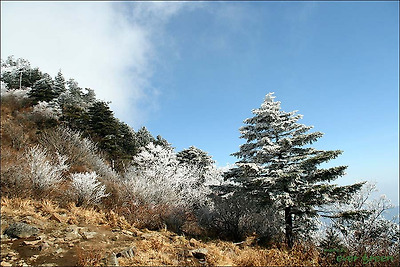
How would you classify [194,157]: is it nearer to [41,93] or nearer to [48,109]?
[48,109]

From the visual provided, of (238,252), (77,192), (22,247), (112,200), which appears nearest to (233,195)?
(238,252)

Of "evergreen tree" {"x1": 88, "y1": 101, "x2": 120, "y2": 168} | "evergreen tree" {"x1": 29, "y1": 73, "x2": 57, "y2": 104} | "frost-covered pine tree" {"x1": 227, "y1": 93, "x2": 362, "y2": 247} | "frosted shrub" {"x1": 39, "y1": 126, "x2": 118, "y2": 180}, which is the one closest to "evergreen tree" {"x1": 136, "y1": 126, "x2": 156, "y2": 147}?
"evergreen tree" {"x1": 88, "y1": 101, "x2": 120, "y2": 168}

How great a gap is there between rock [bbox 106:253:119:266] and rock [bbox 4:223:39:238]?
120 inches

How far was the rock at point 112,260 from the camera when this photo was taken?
5.62m

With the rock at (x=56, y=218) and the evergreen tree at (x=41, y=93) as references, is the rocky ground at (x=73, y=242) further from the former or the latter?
the evergreen tree at (x=41, y=93)

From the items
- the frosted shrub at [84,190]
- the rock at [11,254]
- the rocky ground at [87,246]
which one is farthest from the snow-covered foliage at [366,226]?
the frosted shrub at [84,190]

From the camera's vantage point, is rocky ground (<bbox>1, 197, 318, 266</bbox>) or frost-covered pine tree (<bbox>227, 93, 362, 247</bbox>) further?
frost-covered pine tree (<bbox>227, 93, 362, 247</bbox>)

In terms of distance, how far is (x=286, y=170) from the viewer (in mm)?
10289

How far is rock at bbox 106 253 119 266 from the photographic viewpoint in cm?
562

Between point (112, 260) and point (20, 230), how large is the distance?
352 centimetres

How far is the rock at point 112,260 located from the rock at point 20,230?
120 inches

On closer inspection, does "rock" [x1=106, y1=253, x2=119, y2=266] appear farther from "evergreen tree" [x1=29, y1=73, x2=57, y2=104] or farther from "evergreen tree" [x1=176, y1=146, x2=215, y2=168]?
"evergreen tree" [x1=29, y1=73, x2=57, y2=104]

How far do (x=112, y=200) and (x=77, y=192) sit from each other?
1.91 metres

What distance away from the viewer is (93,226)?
343 inches
